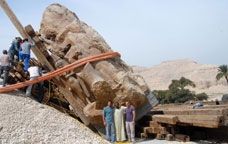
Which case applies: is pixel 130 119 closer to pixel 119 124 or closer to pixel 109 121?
pixel 119 124

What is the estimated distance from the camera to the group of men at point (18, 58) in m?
12.0

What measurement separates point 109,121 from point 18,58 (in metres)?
3.71

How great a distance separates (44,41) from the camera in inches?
535

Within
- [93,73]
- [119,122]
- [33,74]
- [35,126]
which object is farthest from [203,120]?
[33,74]

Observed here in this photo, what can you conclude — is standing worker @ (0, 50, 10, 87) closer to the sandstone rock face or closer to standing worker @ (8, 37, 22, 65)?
standing worker @ (8, 37, 22, 65)

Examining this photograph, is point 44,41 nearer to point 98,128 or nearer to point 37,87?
point 37,87

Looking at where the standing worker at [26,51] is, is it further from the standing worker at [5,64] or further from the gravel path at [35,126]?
the gravel path at [35,126]

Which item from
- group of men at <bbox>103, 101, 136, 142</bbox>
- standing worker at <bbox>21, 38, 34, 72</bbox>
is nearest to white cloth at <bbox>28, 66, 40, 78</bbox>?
standing worker at <bbox>21, 38, 34, 72</bbox>

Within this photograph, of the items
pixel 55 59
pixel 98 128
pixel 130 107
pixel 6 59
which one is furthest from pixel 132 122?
pixel 6 59

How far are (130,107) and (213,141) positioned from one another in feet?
7.57

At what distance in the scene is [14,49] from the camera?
1301 cm

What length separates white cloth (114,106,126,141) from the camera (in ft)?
37.7

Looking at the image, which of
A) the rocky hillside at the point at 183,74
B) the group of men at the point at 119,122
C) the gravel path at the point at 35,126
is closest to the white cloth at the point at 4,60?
the gravel path at the point at 35,126

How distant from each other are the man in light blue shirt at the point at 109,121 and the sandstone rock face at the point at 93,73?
1.58 ft
